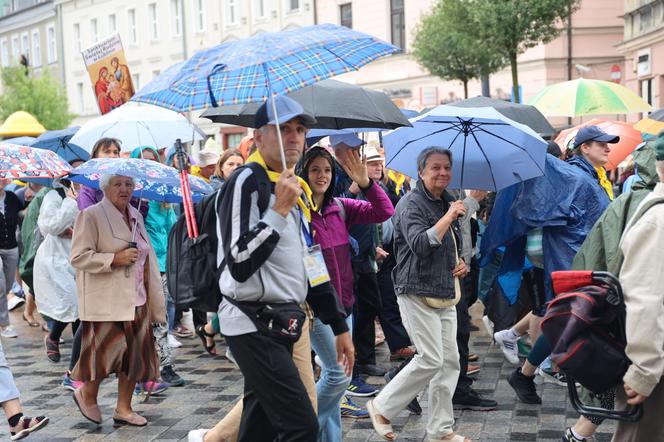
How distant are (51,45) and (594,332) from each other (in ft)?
186

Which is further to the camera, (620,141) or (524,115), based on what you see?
(620,141)

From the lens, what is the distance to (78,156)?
10523mm

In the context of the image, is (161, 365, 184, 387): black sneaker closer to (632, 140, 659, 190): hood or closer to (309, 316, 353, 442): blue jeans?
(309, 316, 353, 442): blue jeans

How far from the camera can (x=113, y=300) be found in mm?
6535

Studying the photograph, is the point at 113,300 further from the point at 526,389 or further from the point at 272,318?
the point at 526,389

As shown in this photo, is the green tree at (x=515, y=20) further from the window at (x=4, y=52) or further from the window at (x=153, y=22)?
the window at (x=4, y=52)

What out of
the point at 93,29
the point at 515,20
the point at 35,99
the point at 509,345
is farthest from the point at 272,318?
the point at 93,29

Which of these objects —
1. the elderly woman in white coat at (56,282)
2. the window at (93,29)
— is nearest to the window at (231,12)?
the window at (93,29)

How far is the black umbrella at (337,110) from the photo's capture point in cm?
583

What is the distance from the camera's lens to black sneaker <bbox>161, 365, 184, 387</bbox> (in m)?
7.91

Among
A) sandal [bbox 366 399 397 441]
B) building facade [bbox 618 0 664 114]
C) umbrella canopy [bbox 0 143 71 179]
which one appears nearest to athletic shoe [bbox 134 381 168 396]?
umbrella canopy [bbox 0 143 71 179]

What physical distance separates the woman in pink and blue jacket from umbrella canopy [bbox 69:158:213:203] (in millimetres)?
1095

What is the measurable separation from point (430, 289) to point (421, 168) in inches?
29.4

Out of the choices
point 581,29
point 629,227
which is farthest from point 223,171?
point 581,29
